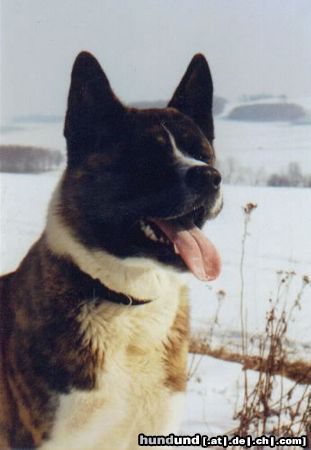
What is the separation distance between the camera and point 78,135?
2.36m

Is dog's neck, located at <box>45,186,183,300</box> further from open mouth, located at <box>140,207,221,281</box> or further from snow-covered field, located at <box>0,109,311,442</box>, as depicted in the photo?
snow-covered field, located at <box>0,109,311,442</box>

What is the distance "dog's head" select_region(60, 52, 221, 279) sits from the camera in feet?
7.43

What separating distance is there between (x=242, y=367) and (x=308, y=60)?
170cm

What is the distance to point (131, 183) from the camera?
2312 mm

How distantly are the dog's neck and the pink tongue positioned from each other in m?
0.10

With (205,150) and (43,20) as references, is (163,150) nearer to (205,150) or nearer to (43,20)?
(205,150)

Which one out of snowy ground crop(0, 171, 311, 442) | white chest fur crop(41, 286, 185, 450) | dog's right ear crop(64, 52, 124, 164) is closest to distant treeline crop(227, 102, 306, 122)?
snowy ground crop(0, 171, 311, 442)

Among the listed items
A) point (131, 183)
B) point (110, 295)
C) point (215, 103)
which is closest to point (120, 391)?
point (110, 295)

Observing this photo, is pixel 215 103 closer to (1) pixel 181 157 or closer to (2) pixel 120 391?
(1) pixel 181 157

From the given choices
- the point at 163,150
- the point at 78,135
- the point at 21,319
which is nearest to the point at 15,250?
the point at 21,319

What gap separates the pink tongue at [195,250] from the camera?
228 centimetres

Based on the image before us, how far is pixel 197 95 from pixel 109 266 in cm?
87

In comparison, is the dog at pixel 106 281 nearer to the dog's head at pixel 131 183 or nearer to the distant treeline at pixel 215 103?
the dog's head at pixel 131 183

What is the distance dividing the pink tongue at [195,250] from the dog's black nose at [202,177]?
212 millimetres
